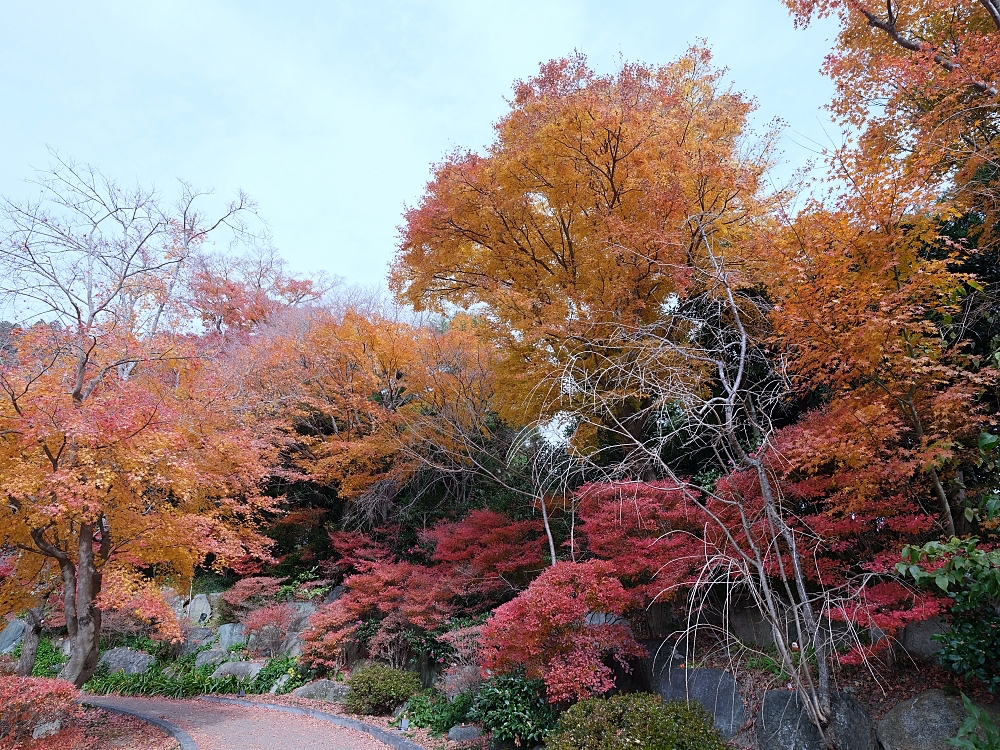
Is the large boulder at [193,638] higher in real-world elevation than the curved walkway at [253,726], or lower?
higher

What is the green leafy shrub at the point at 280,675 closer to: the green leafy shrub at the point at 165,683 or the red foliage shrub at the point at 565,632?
the green leafy shrub at the point at 165,683

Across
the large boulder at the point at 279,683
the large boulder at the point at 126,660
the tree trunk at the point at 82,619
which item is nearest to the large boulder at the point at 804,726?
the large boulder at the point at 279,683

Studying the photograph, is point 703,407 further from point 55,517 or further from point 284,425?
point 284,425

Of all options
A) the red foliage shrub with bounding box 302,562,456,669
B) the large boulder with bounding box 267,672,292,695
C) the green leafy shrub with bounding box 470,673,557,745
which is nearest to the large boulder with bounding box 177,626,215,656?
the large boulder with bounding box 267,672,292,695

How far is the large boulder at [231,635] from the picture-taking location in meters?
12.1

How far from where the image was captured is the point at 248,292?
22.9 meters

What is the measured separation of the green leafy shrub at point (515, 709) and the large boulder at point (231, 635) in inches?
302

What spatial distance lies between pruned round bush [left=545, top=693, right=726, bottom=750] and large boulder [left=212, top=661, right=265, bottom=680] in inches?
309

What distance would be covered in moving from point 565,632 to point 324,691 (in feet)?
18.6

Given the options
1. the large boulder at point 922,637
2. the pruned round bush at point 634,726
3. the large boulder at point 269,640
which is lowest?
the large boulder at point 269,640

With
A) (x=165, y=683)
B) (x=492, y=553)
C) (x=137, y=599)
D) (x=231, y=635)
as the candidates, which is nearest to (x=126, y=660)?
(x=165, y=683)

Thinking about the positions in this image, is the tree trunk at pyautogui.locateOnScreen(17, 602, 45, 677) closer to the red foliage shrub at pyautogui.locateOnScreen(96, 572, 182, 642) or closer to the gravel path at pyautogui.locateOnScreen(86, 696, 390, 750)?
the gravel path at pyautogui.locateOnScreen(86, 696, 390, 750)

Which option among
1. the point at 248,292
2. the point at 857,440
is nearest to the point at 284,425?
the point at 857,440

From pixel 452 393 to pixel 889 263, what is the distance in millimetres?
7464
